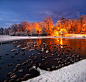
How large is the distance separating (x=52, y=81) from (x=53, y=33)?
1984 inches

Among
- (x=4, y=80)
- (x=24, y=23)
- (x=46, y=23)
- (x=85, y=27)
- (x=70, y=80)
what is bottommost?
(x=4, y=80)

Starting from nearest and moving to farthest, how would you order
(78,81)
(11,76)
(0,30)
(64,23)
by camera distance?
(78,81)
(11,76)
(64,23)
(0,30)

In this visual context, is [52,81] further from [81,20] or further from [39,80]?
[81,20]

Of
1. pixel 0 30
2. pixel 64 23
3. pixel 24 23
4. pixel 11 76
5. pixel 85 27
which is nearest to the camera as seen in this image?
pixel 11 76

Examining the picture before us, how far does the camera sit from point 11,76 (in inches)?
141

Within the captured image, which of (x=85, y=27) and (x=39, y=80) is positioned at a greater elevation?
(x=85, y=27)

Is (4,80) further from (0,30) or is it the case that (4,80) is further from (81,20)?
(0,30)

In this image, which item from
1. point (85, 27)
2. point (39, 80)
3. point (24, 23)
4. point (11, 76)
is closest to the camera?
point (39, 80)

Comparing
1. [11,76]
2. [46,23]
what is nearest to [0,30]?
[46,23]

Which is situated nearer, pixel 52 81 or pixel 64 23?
pixel 52 81

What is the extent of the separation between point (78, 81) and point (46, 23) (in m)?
47.7

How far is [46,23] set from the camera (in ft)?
158

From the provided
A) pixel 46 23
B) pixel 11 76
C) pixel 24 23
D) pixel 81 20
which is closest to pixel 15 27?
pixel 24 23

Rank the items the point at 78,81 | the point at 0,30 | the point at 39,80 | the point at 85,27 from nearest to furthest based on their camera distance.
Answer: the point at 78,81 → the point at 39,80 → the point at 85,27 → the point at 0,30
